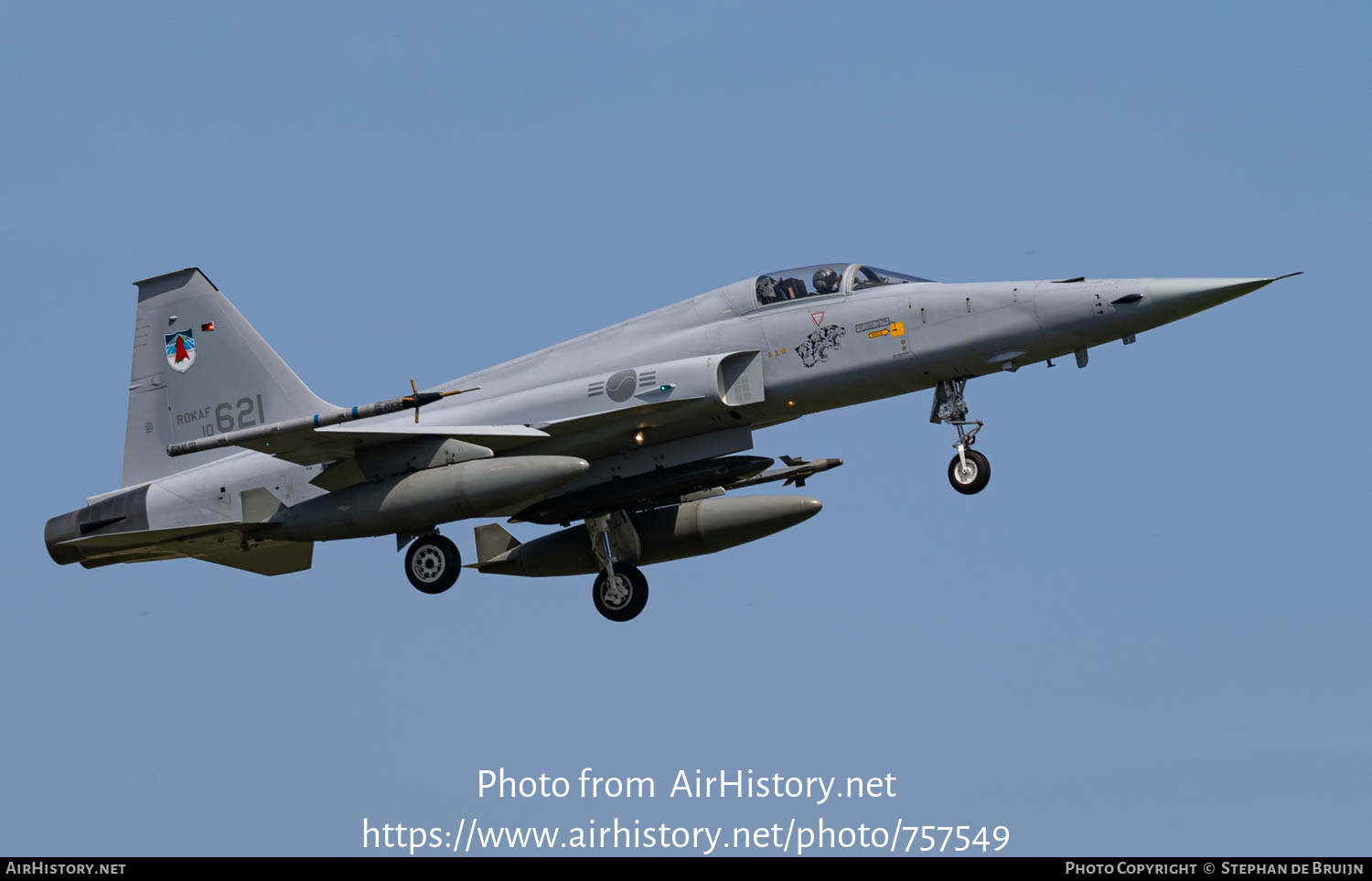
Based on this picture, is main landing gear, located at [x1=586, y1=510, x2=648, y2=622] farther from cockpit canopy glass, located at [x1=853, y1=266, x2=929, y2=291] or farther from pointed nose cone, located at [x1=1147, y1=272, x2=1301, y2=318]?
pointed nose cone, located at [x1=1147, y1=272, x2=1301, y2=318]

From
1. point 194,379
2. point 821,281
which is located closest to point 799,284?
point 821,281

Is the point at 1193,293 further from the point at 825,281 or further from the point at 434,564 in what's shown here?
the point at 434,564

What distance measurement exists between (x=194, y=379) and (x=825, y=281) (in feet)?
30.5

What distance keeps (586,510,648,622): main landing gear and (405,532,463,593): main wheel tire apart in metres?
2.41

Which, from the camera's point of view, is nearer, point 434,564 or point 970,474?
point 970,474

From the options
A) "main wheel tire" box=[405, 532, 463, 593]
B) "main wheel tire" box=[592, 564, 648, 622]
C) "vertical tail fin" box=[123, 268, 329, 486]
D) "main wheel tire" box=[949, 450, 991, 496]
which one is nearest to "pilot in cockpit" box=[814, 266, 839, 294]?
"main wheel tire" box=[949, 450, 991, 496]

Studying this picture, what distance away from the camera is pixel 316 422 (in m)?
22.0

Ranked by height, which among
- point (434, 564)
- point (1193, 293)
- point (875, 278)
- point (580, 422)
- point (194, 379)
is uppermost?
point (194, 379)

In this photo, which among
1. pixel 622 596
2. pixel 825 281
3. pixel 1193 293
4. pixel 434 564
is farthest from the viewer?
pixel 622 596

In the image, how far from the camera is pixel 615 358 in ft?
77.8

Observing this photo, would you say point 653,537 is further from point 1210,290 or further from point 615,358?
point 1210,290
